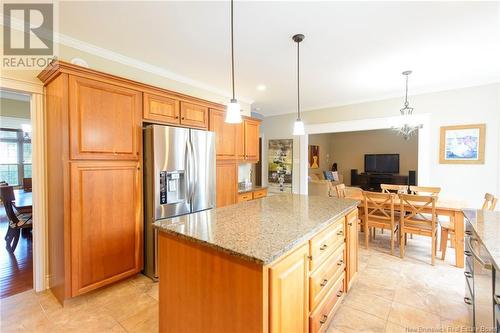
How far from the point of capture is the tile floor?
184 centimetres

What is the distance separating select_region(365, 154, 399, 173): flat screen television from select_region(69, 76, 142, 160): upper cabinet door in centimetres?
851

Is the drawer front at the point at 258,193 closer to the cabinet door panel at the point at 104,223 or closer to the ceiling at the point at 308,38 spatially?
the ceiling at the point at 308,38

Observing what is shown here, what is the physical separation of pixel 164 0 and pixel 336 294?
2.75 m

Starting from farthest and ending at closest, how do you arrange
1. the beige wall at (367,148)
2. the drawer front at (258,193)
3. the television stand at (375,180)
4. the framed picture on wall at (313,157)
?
1. the framed picture on wall at (313,157)
2. the beige wall at (367,148)
3. the television stand at (375,180)
4. the drawer front at (258,193)

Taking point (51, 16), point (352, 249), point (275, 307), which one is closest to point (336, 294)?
point (352, 249)

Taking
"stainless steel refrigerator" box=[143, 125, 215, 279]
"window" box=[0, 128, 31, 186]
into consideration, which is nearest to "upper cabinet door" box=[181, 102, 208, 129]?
"stainless steel refrigerator" box=[143, 125, 215, 279]

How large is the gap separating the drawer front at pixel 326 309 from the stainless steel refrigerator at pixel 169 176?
1.69m

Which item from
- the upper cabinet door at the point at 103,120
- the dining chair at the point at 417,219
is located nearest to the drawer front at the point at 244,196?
the upper cabinet door at the point at 103,120

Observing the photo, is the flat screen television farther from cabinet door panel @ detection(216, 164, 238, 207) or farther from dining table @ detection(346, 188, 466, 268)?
cabinet door panel @ detection(216, 164, 238, 207)

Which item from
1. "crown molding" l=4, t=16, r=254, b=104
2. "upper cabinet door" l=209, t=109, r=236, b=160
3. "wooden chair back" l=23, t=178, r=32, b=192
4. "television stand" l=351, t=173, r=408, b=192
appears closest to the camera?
"crown molding" l=4, t=16, r=254, b=104

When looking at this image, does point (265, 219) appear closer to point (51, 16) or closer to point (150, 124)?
point (150, 124)

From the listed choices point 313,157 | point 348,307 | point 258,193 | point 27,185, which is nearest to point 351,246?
point 348,307

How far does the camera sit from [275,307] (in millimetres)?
1095

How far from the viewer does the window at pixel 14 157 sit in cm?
587
